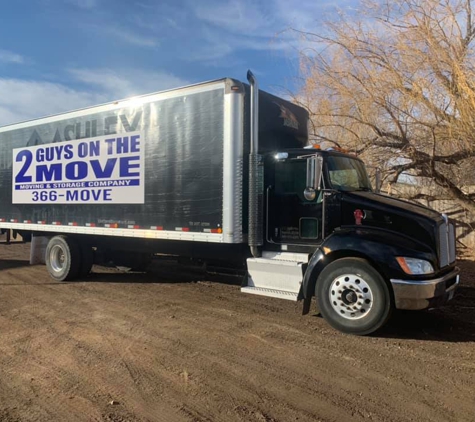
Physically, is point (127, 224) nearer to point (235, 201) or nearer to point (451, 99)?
point (235, 201)

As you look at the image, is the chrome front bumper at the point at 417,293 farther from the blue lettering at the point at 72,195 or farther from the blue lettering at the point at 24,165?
the blue lettering at the point at 24,165

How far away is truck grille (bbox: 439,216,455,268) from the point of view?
5570mm

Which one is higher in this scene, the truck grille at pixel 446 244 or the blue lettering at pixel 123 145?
the blue lettering at pixel 123 145

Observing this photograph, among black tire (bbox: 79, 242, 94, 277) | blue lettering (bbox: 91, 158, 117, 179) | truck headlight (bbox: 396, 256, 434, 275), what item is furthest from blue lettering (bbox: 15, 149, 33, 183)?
truck headlight (bbox: 396, 256, 434, 275)

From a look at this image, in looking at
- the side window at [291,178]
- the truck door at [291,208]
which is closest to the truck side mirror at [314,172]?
the truck door at [291,208]

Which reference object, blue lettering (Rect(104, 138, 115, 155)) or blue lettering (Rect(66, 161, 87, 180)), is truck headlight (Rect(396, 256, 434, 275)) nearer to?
blue lettering (Rect(104, 138, 115, 155))

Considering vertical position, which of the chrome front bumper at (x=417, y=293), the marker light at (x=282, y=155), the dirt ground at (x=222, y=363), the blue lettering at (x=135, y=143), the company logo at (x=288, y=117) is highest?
the company logo at (x=288, y=117)

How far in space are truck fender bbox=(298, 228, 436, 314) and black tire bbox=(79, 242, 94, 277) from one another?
518 centimetres

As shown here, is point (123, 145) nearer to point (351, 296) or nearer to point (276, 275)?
point (276, 275)

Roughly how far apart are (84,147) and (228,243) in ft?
12.0

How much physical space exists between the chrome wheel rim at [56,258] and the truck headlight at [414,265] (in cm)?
695

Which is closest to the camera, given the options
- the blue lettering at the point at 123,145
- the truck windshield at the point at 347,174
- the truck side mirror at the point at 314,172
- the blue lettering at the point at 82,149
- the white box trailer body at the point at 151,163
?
the truck side mirror at the point at 314,172

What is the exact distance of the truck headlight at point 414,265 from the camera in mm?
5172

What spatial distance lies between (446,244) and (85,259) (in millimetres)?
6835
